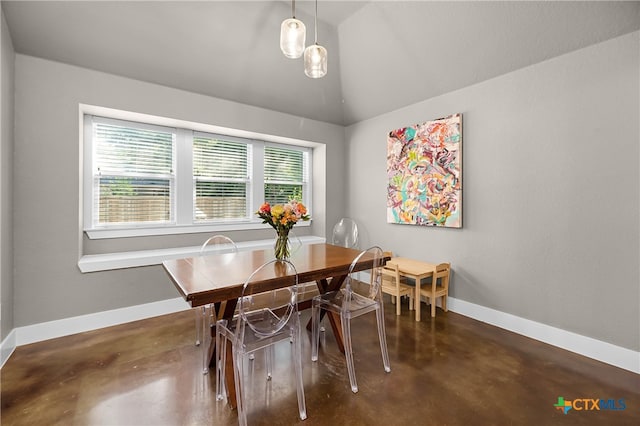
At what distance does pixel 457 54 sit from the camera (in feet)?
9.46

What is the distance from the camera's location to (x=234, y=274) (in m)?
1.90

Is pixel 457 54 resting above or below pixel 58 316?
above

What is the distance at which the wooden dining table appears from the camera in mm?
1609

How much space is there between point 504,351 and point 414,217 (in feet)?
5.57

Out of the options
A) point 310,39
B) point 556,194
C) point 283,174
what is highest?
point 310,39

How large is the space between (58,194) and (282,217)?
7.20ft

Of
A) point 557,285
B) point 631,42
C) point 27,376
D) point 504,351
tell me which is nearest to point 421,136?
point 631,42

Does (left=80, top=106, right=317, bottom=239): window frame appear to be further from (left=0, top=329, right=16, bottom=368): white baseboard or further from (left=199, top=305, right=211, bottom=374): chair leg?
(left=199, top=305, right=211, bottom=374): chair leg

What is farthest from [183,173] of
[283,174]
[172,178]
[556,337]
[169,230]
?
[556,337]

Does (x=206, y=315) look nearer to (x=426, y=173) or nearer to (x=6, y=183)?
(x=6, y=183)

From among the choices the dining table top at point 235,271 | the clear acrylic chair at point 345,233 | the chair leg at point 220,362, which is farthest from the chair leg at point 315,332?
the clear acrylic chair at point 345,233

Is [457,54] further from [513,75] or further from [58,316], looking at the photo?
[58,316]

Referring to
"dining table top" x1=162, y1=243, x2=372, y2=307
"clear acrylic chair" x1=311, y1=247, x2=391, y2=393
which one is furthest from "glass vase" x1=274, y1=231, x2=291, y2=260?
"clear acrylic chair" x1=311, y1=247, x2=391, y2=393

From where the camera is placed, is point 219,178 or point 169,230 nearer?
A: point 169,230
